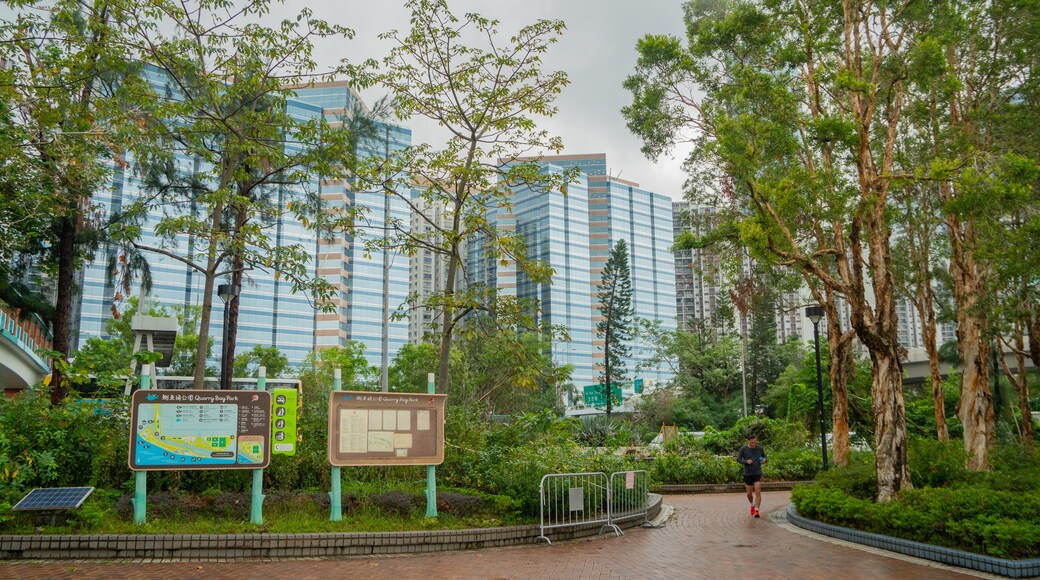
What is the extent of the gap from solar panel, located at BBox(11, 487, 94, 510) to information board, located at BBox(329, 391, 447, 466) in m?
2.84

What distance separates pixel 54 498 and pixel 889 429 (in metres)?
11.4

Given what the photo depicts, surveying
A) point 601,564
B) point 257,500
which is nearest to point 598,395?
point 601,564

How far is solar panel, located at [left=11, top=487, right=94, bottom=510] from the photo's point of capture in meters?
8.45

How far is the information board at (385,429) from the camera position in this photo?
32.2ft

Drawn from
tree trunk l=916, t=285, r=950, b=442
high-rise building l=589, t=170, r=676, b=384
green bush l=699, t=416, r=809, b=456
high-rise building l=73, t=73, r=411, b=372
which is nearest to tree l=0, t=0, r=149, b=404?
tree trunk l=916, t=285, r=950, b=442

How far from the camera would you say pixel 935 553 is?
29.2ft

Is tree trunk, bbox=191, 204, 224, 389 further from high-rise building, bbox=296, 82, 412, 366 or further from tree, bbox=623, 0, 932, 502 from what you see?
high-rise building, bbox=296, 82, 412, 366

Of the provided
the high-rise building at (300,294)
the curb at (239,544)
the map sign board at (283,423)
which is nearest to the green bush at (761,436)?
the curb at (239,544)

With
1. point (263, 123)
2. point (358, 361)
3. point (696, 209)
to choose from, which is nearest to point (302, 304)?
point (358, 361)

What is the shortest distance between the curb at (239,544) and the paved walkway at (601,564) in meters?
0.17

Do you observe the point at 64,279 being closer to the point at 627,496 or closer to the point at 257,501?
the point at 257,501

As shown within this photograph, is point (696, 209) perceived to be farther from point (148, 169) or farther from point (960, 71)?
point (148, 169)

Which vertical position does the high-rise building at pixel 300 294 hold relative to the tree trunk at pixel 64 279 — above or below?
above

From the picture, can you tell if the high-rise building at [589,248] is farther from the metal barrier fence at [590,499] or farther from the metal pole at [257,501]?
the metal pole at [257,501]
